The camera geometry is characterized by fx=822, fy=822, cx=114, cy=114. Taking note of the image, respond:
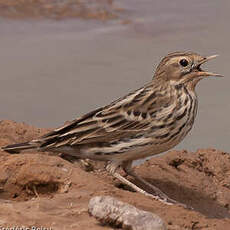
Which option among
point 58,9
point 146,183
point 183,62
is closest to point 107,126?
point 146,183

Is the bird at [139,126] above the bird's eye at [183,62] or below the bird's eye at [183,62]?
below

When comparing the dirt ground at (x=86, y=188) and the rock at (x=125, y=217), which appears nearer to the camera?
the rock at (x=125, y=217)

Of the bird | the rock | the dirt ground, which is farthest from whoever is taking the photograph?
the bird

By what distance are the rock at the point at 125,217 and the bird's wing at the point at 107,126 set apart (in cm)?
198

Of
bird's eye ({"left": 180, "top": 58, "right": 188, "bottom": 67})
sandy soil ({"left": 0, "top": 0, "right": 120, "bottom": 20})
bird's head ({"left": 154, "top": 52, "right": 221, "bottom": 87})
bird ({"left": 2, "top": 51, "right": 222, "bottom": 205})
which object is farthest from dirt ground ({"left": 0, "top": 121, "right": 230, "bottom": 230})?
sandy soil ({"left": 0, "top": 0, "right": 120, "bottom": 20})

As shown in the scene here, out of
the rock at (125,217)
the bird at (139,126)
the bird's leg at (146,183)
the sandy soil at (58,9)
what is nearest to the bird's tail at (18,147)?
the bird at (139,126)

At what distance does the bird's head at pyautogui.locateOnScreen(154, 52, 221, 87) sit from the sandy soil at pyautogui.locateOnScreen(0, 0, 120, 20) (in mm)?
8945

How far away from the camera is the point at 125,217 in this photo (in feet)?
24.7

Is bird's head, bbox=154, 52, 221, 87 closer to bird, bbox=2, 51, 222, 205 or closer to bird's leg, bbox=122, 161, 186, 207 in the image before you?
bird, bbox=2, 51, 222, 205

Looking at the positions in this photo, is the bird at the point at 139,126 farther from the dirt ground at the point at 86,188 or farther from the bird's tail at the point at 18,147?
the dirt ground at the point at 86,188

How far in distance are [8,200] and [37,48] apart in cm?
808

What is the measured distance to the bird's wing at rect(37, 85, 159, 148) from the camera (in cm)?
958

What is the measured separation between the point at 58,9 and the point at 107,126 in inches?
394

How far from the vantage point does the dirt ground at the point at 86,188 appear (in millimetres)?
7832
